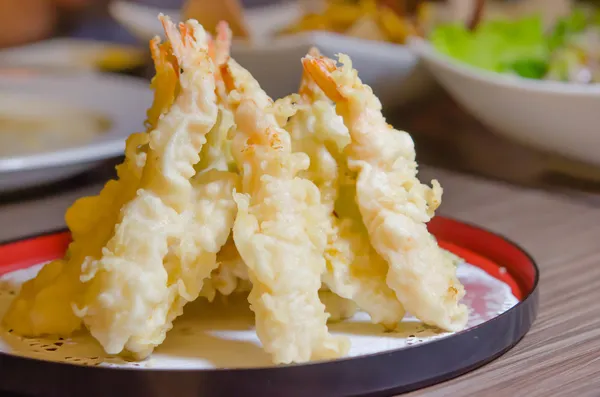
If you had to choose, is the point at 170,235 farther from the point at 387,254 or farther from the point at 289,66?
the point at 289,66

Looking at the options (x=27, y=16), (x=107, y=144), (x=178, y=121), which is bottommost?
(x=27, y=16)

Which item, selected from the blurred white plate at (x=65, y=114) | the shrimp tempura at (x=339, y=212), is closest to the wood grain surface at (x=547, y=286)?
the shrimp tempura at (x=339, y=212)

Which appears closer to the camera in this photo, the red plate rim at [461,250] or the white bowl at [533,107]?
the red plate rim at [461,250]

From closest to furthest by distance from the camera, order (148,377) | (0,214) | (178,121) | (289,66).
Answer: (148,377) < (178,121) < (0,214) < (289,66)

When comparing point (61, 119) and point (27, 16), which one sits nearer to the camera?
point (61, 119)

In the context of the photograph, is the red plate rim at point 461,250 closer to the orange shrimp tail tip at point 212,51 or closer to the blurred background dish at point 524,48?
the orange shrimp tail tip at point 212,51

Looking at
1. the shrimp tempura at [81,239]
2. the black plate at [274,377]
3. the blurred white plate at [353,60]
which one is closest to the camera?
the black plate at [274,377]

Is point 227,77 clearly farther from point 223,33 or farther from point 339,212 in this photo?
point 339,212

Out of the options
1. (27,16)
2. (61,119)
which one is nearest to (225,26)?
(61,119)
